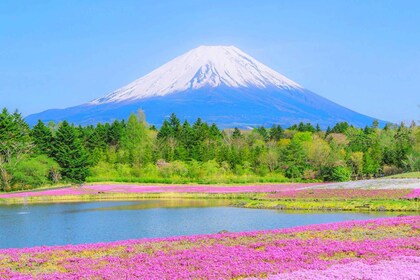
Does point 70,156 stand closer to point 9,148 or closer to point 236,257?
point 9,148

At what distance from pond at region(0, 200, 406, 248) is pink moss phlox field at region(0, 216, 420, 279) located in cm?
657

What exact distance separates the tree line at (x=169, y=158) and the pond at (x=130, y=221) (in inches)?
960

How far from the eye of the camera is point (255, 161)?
87.6 metres

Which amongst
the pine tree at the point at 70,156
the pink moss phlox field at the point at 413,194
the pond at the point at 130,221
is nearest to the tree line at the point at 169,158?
the pine tree at the point at 70,156

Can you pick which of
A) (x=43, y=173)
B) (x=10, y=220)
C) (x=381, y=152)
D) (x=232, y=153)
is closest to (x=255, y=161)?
(x=232, y=153)

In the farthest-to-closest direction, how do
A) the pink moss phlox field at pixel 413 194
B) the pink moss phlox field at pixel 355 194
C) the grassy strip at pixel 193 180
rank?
the grassy strip at pixel 193 180 < the pink moss phlox field at pixel 355 194 < the pink moss phlox field at pixel 413 194

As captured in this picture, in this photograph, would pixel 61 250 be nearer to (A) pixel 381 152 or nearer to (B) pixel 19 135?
(B) pixel 19 135

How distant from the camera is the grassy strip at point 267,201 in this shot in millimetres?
36688

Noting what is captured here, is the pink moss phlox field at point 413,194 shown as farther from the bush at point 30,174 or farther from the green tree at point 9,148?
the green tree at point 9,148

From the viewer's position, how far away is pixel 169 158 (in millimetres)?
83750

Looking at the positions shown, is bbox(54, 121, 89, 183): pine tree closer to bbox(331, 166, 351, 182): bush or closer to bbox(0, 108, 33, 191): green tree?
bbox(0, 108, 33, 191): green tree

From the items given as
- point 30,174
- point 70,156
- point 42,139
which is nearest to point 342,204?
point 30,174

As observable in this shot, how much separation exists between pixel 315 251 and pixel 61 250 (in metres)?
8.74

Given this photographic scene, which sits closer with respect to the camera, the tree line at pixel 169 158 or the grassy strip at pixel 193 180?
the tree line at pixel 169 158
